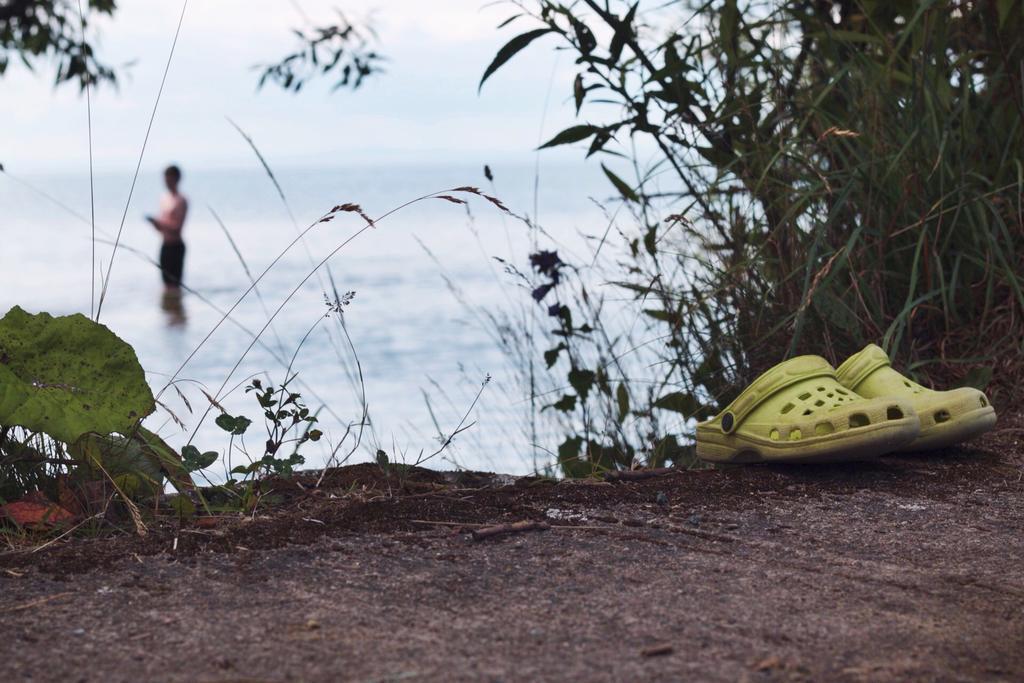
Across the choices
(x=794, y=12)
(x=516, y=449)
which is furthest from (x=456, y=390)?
(x=794, y=12)

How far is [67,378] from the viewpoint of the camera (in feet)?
6.63

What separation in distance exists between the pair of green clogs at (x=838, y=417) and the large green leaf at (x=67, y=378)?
1.19 m

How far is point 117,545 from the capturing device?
5.74ft

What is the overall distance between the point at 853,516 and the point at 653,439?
3.72 feet

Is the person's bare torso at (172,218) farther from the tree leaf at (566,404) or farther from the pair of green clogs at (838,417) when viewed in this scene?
the pair of green clogs at (838,417)

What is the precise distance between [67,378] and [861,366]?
5.38ft

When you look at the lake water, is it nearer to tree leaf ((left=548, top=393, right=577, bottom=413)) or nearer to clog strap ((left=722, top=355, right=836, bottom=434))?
tree leaf ((left=548, top=393, right=577, bottom=413))

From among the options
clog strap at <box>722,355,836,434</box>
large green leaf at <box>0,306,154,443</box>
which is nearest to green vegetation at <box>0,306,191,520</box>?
large green leaf at <box>0,306,154,443</box>

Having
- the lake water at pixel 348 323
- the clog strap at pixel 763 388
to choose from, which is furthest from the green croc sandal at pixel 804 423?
the lake water at pixel 348 323

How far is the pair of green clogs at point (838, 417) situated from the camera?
2.15m

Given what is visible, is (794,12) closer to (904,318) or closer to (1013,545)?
(904,318)

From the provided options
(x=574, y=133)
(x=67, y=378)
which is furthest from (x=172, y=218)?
(x=67, y=378)

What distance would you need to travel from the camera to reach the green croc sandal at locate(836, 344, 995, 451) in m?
2.26

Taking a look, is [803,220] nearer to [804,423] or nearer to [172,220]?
[804,423]
